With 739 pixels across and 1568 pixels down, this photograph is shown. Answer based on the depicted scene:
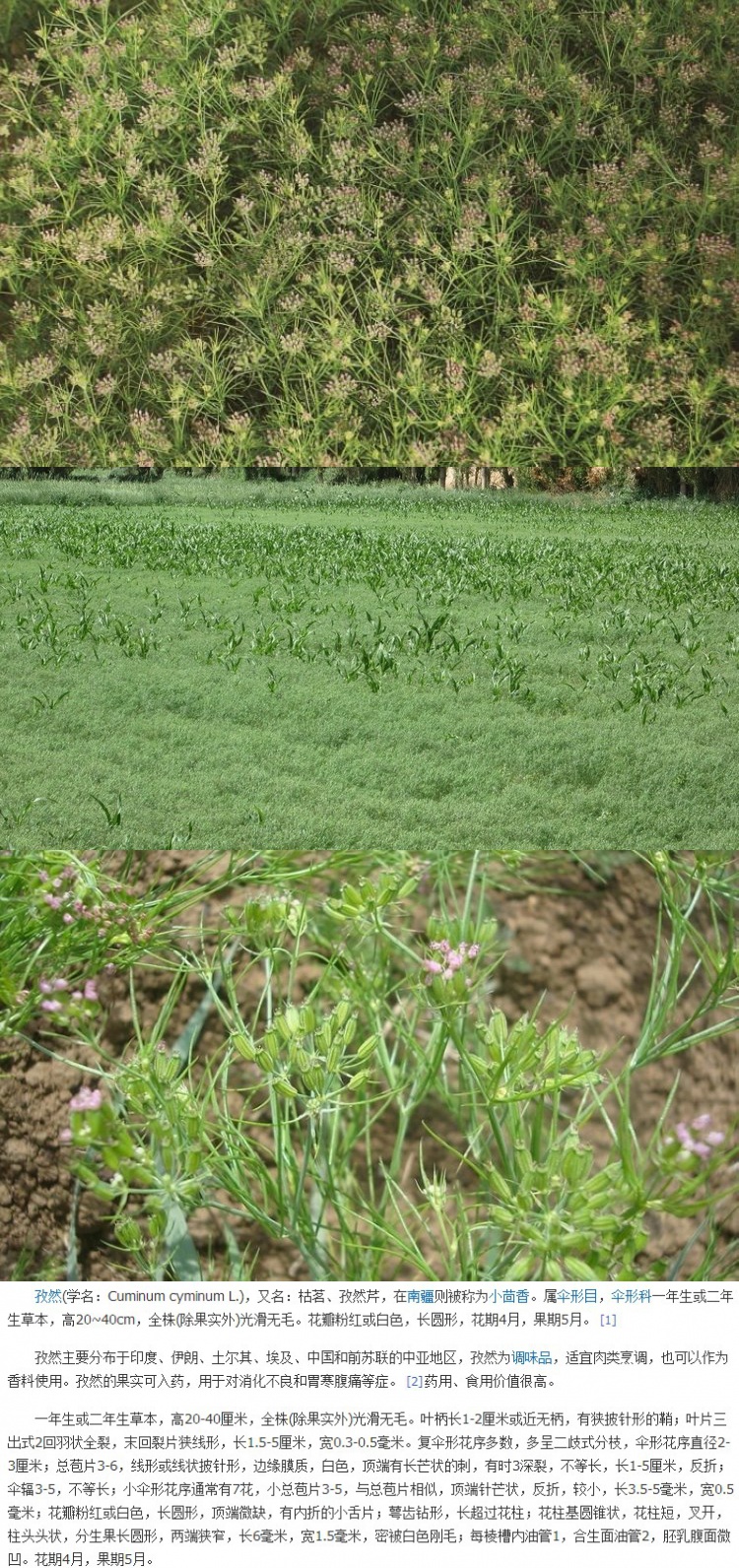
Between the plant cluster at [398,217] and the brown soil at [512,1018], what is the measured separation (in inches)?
180

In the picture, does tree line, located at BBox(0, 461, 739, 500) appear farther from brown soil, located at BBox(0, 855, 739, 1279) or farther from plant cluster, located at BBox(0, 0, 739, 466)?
brown soil, located at BBox(0, 855, 739, 1279)

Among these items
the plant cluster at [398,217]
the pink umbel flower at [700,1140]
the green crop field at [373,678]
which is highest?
the plant cluster at [398,217]

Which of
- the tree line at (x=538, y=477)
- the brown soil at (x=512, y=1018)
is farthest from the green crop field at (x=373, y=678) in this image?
the brown soil at (x=512, y=1018)

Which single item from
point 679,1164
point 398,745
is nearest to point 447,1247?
point 679,1164

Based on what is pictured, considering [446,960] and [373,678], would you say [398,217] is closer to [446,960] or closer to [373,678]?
[373,678]

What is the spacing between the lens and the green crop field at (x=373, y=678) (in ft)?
11.5

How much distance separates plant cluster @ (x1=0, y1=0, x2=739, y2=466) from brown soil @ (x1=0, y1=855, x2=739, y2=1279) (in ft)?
15.0

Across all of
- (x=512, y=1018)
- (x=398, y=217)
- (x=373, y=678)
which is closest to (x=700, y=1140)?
(x=512, y=1018)

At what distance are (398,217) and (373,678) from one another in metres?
2.82

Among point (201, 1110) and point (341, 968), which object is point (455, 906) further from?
point (201, 1110)

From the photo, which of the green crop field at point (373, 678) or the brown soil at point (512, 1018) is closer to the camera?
the brown soil at point (512, 1018)

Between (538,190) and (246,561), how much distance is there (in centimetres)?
224

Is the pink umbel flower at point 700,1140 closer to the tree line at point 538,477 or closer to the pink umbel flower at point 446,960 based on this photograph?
the pink umbel flower at point 446,960

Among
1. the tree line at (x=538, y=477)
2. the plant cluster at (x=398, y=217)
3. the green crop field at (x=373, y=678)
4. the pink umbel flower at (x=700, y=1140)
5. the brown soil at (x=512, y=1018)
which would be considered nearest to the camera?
the pink umbel flower at (x=700, y=1140)
